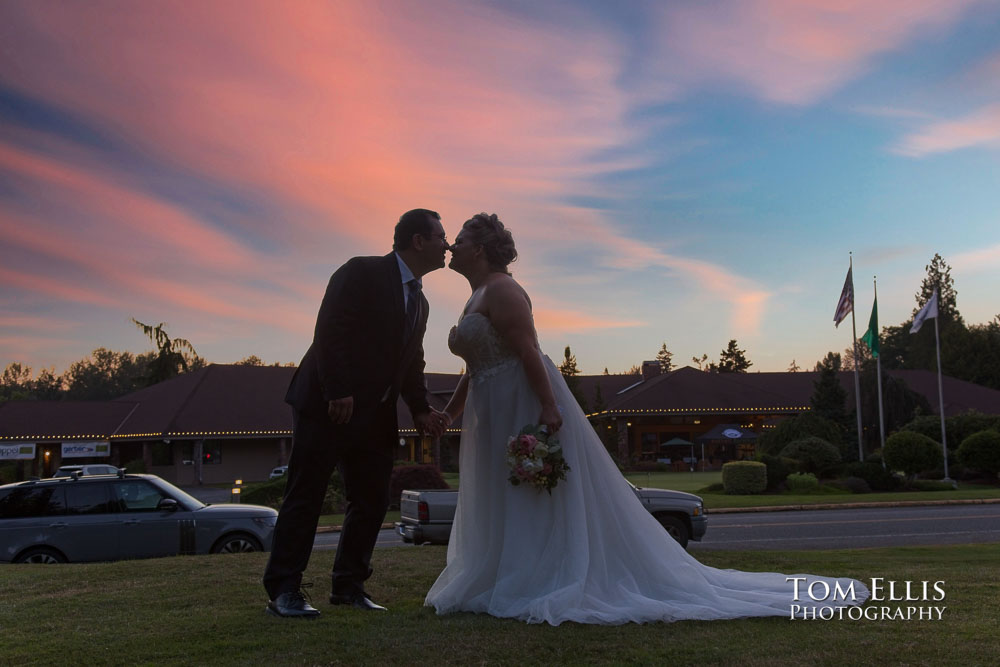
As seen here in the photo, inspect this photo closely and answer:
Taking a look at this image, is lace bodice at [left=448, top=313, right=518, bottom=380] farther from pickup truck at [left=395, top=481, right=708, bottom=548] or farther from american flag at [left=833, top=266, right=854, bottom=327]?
american flag at [left=833, top=266, right=854, bottom=327]

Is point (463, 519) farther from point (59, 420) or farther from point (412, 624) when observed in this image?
point (59, 420)

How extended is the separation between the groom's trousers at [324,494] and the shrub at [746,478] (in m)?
25.7

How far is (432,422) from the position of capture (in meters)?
5.93

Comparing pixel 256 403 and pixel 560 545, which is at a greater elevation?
pixel 256 403

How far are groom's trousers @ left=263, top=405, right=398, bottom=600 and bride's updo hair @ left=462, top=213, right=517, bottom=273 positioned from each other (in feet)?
3.89

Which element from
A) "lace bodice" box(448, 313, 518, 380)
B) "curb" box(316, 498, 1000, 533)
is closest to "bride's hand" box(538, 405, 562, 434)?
"lace bodice" box(448, 313, 518, 380)

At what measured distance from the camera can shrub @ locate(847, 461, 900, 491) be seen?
3084 centimetres

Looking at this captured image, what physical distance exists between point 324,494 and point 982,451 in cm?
3524

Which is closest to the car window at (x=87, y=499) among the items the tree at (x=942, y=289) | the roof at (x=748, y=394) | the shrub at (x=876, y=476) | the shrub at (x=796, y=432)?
the shrub at (x=876, y=476)

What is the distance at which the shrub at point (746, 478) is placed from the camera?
1158 inches

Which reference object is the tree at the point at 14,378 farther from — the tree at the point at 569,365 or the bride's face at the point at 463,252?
the bride's face at the point at 463,252

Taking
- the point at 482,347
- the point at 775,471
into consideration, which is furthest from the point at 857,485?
the point at 482,347

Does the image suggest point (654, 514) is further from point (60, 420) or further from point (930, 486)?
point (60, 420)

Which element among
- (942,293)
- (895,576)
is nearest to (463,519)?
(895,576)
